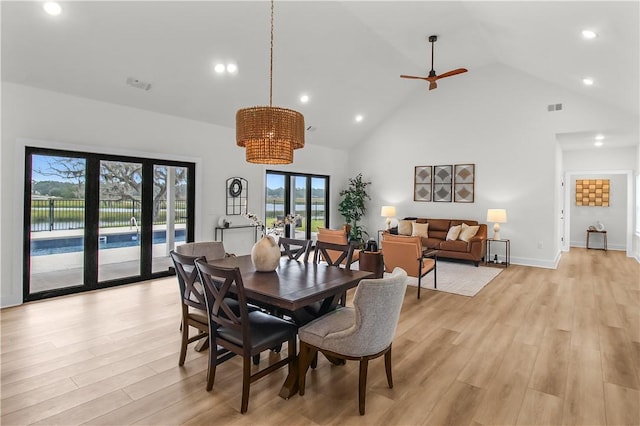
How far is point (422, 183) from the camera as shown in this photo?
27.9 feet

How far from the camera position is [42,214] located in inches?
176

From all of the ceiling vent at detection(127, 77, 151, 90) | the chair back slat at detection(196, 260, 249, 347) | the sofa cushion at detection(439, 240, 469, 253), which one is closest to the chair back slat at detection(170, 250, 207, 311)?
the chair back slat at detection(196, 260, 249, 347)

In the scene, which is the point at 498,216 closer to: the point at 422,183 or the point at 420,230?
the point at 420,230

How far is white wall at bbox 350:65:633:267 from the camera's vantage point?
6.84m

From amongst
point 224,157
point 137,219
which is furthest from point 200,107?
point 137,219

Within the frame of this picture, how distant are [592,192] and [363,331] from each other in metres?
10.3

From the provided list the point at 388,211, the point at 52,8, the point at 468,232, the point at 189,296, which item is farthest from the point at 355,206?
the point at 52,8

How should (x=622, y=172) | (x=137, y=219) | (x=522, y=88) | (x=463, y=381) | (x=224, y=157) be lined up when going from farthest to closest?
(x=622, y=172), (x=522, y=88), (x=224, y=157), (x=137, y=219), (x=463, y=381)

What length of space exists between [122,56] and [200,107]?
1.55 m

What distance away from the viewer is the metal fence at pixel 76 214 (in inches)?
175

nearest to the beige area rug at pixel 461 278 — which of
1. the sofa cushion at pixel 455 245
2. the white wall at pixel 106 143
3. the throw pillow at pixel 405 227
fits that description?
the sofa cushion at pixel 455 245

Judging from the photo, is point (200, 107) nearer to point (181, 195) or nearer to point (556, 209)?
point (181, 195)

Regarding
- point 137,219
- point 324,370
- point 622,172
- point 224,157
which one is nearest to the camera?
point 324,370

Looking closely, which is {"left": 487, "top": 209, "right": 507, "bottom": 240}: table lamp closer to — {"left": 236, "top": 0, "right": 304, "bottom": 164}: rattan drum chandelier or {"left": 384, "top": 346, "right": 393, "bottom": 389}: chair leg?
{"left": 236, "top": 0, "right": 304, "bottom": 164}: rattan drum chandelier
